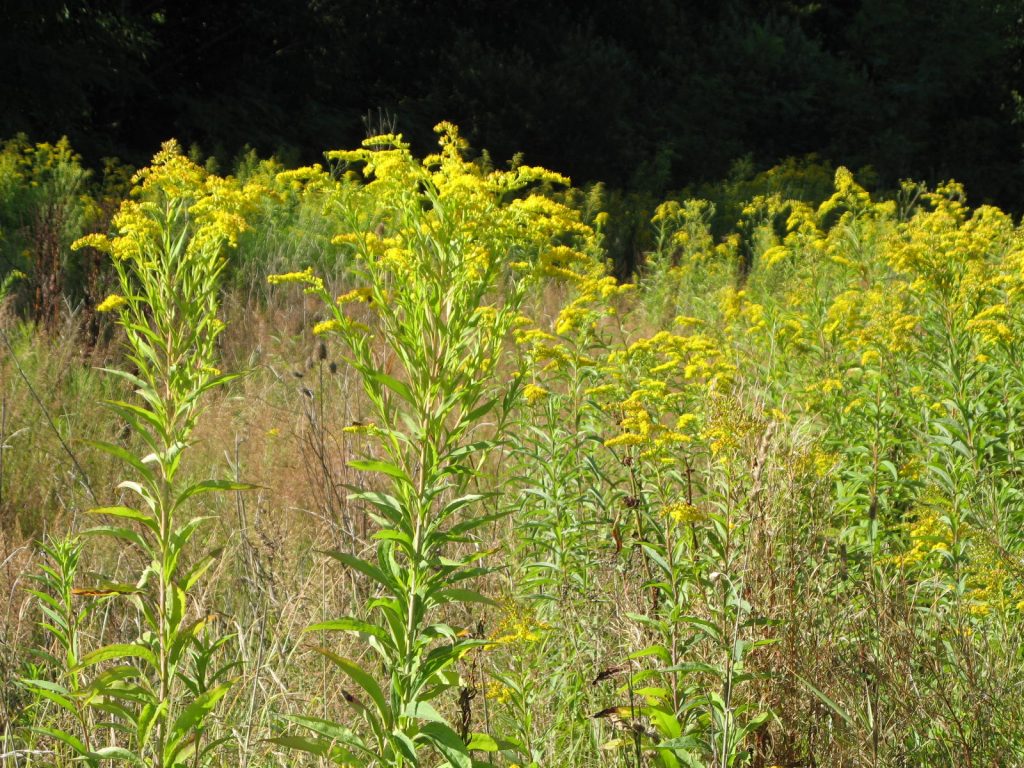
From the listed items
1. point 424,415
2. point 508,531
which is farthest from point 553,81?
point 424,415

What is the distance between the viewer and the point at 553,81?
1596cm

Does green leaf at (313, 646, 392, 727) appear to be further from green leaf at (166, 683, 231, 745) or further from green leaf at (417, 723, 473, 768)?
green leaf at (166, 683, 231, 745)

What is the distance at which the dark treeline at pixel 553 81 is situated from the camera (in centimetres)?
1480

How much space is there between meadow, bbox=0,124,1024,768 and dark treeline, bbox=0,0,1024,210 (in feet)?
36.2

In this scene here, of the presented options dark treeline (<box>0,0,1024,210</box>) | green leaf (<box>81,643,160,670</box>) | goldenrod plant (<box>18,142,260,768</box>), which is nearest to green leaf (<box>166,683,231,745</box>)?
goldenrod plant (<box>18,142,260,768</box>)

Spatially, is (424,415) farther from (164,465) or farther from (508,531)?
(508,531)

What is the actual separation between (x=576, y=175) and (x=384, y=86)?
3.55 m

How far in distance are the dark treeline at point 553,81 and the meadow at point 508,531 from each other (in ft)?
36.2

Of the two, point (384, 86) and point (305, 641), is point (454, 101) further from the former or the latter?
point (305, 641)

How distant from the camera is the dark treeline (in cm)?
1480

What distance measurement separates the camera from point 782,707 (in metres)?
2.45

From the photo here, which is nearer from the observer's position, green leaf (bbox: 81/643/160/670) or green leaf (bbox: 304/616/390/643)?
green leaf (bbox: 304/616/390/643)

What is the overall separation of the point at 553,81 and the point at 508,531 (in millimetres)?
13423

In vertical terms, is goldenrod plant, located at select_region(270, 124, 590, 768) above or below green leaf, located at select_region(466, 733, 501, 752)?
above
